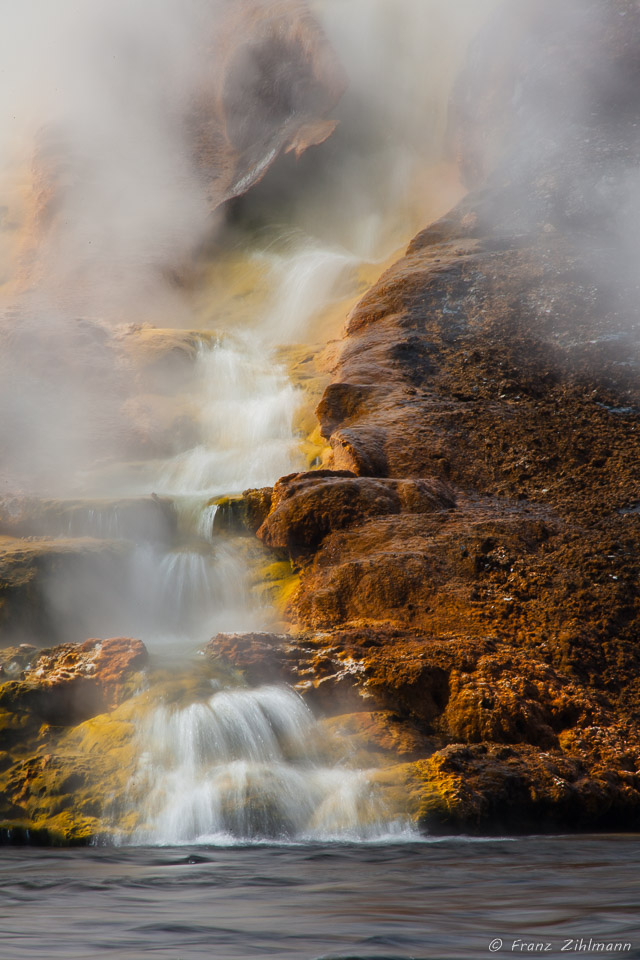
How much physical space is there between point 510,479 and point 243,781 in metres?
5.58

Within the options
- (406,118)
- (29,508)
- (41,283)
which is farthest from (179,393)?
(406,118)

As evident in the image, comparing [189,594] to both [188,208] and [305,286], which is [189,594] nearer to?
[305,286]

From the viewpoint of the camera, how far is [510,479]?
10414 millimetres

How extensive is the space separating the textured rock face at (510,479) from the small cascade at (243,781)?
1.52ft

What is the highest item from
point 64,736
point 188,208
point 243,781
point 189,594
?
point 188,208

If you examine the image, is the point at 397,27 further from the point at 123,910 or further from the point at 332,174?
the point at 123,910

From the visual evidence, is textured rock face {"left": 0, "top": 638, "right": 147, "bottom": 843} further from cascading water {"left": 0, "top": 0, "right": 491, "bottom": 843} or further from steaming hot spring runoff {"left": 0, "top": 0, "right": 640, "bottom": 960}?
cascading water {"left": 0, "top": 0, "right": 491, "bottom": 843}

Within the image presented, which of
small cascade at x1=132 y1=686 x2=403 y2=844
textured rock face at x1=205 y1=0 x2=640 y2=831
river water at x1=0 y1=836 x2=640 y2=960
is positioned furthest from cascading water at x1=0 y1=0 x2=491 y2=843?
textured rock face at x1=205 y1=0 x2=640 y2=831

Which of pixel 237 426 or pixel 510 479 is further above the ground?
pixel 237 426

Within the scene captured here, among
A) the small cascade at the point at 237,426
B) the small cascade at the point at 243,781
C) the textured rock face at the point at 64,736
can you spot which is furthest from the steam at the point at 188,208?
the small cascade at the point at 243,781

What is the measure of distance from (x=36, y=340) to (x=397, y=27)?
49.7ft

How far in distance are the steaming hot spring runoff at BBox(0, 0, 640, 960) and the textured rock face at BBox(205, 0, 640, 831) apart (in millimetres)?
39

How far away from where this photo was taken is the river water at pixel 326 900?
3.47 metres

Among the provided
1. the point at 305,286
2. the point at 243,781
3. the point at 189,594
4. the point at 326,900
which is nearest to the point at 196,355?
the point at 305,286
